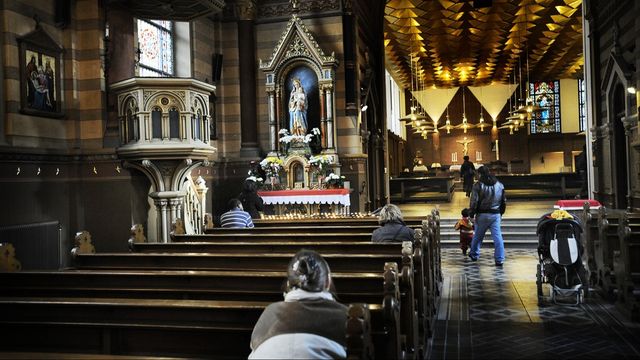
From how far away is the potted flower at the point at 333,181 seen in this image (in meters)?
12.7

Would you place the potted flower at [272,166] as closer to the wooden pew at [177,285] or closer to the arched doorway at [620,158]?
the arched doorway at [620,158]

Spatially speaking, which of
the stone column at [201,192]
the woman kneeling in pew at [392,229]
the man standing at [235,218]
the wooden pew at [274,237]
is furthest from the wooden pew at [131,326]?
the stone column at [201,192]

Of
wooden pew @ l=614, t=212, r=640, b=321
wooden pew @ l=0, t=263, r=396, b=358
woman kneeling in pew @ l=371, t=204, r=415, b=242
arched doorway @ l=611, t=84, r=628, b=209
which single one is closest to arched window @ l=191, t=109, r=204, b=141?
woman kneeling in pew @ l=371, t=204, r=415, b=242

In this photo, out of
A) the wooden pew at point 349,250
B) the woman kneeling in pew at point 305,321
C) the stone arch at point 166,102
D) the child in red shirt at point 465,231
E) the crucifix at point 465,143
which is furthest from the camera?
the crucifix at point 465,143

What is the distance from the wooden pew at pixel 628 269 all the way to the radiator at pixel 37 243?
7.80m

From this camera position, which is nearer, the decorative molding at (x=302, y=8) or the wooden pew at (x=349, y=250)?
the wooden pew at (x=349, y=250)

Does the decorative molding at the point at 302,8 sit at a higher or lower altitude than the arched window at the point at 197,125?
higher

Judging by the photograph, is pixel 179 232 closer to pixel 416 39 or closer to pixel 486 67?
pixel 416 39

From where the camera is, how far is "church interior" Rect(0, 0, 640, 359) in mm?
4219

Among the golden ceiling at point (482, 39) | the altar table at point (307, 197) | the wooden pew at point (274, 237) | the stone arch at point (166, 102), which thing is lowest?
the wooden pew at point (274, 237)

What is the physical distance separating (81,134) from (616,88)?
35.4ft

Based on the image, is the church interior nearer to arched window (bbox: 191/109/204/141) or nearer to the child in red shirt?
arched window (bbox: 191/109/204/141)

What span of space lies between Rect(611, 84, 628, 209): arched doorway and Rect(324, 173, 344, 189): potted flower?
587 cm

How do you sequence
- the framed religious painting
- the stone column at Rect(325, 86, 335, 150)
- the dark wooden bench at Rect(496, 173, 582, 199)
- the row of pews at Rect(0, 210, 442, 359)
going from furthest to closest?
the dark wooden bench at Rect(496, 173, 582, 199) → the stone column at Rect(325, 86, 335, 150) → the framed religious painting → the row of pews at Rect(0, 210, 442, 359)
